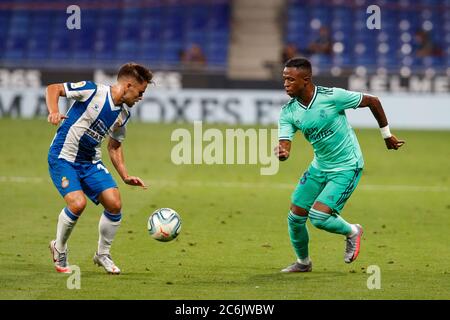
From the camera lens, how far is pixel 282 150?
30.8ft

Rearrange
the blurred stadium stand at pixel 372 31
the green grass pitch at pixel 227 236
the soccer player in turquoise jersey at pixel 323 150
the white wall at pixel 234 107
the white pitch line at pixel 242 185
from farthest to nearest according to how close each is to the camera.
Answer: the blurred stadium stand at pixel 372 31 → the white wall at pixel 234 107 → the white pitch line at pixel 242 185 → the soccer player in turquoise jersey at pixel 323 150 → the green grass pitch at pixel 227 236

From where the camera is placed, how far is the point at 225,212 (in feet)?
48.0

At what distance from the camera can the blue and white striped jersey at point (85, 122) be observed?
973 centimetres

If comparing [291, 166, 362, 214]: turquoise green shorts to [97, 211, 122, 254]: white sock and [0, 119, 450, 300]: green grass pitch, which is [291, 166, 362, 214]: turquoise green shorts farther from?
[97, 211, 122, 254]: white sock

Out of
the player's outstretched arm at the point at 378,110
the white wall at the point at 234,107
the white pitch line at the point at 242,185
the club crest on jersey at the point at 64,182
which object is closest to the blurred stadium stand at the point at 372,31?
the white wall at the point at 234,107

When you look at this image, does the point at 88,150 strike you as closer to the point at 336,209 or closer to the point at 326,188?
the point at 326,188

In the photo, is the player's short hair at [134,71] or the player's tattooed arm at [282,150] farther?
the player's short hair at [134,71]

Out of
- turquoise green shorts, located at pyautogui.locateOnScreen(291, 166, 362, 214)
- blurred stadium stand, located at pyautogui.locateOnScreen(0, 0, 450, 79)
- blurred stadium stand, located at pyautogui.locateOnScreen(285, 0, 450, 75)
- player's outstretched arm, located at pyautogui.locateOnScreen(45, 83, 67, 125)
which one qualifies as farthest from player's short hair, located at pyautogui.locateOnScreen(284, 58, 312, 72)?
blurred stadium stand, located at pyautogui.locateOnScreen(0, 0, 450, 79)

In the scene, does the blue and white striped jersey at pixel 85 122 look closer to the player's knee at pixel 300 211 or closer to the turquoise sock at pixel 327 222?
the player's knee at pixel 300 211

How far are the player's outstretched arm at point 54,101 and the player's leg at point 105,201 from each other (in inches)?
31.9

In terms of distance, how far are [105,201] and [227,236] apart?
9.78ft

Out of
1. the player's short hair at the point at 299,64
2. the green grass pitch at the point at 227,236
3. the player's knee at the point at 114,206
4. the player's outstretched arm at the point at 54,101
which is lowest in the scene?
the green grass pitch at the point at 227,236

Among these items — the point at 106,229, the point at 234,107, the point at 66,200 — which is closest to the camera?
the point at 66,200

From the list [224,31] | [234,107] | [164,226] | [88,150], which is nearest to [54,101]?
[88,150]
